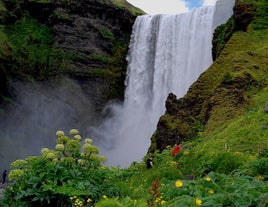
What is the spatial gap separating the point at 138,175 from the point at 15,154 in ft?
97.6

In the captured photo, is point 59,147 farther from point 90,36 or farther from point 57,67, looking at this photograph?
point 90,36

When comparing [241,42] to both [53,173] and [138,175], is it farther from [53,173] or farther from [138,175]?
[53,173]

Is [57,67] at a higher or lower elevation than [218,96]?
higher

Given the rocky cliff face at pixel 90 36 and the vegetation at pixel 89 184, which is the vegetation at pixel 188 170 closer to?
the vegetation at pixel 89 184

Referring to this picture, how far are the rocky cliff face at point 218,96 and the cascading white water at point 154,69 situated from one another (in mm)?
15708

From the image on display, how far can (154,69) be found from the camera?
40656 millimetres

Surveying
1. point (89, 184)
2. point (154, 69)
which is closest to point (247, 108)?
point (89, 184)

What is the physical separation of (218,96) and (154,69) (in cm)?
2473

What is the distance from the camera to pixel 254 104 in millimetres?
14633

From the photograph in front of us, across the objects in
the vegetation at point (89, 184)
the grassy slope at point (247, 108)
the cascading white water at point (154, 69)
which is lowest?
the vegetation at point (89, 184)

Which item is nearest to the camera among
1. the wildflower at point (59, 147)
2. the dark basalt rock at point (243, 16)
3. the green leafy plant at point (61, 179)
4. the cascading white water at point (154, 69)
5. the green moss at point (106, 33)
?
the green leafy plant at point (61, 179)

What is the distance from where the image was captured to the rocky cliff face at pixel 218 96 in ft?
50.4

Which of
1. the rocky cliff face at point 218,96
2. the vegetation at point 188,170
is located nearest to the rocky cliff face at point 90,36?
the rocky cliff face at point 218,96

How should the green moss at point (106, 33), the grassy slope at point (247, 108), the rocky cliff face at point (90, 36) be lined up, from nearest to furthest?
the grassy slope at point (247, 108) < the rocky cliff face at point (90, 36) < the green moss at point (106, 33)
